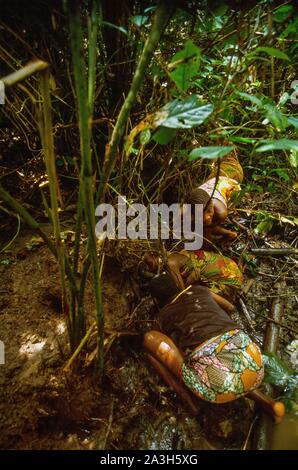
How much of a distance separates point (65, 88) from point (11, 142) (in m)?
0.69

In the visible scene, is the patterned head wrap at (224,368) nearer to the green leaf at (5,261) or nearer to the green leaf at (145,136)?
the green leaf at (145,136)

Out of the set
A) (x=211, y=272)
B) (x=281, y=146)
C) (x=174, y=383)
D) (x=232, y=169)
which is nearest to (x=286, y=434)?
(x=174, y=383)

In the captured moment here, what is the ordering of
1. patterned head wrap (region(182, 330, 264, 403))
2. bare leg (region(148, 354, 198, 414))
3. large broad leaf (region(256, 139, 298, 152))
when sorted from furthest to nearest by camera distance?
1. bare leg (region(148, 354, 198, 414))
2. patterned head wrap (region(182, 330, 264, 403))
3. large broad leaf (region(256, 139, 298, 152))

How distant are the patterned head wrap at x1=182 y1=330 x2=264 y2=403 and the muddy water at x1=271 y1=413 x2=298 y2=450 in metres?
0.34

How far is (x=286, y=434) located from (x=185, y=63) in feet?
6.59

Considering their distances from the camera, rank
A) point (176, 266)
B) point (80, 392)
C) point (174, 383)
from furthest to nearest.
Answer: point (176, 266) → point (174, 383) → point (80, 392)

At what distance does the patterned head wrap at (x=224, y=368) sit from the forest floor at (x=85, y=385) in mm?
264

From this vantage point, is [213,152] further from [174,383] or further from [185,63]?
[174,383]

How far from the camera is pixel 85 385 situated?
66.6 inches

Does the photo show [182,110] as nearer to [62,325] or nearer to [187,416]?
[62,325]

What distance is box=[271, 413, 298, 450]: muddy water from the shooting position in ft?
5.69

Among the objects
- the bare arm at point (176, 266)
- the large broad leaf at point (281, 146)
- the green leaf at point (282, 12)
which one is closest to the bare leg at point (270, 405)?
the bare arm at point (176, 266)

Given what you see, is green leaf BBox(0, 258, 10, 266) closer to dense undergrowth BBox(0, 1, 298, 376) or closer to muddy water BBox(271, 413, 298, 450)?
dense undergrowth BBox(0, 1, 298, 376)

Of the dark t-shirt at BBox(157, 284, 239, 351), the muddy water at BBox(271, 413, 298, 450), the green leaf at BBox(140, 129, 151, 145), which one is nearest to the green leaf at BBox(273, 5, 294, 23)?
the green leaf at BBox(140, 129, 151, 145)
